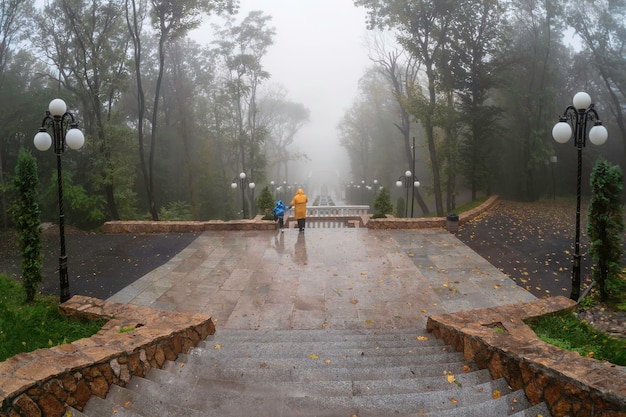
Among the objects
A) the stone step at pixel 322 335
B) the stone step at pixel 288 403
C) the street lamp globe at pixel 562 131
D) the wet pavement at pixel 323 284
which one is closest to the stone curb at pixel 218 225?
the wet pavement at pixel 323 284

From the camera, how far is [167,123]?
2612cm

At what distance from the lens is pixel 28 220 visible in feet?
19.5

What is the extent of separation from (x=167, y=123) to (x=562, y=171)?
26462 mm

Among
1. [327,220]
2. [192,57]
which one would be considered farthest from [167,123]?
[327,220]

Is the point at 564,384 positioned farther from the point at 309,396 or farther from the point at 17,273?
the point at 17,273

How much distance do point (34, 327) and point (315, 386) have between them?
12.8 ft

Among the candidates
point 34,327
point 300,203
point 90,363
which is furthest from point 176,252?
point 90,363

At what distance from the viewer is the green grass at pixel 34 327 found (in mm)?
4086

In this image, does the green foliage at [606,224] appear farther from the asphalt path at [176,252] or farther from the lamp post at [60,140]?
the lamp post at [60,140]

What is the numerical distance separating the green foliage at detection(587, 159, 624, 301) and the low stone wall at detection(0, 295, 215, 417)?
6.34 m

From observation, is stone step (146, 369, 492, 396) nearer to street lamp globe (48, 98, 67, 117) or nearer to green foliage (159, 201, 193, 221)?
street lamp globe (48, 98, 67, 117)

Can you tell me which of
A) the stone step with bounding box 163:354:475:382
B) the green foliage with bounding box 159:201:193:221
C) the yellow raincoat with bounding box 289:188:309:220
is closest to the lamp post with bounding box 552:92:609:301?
the stone step with bounding box 163:354:475:382

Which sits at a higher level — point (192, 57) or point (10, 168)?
point (192, 57)

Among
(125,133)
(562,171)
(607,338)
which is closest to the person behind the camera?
(607,338)
